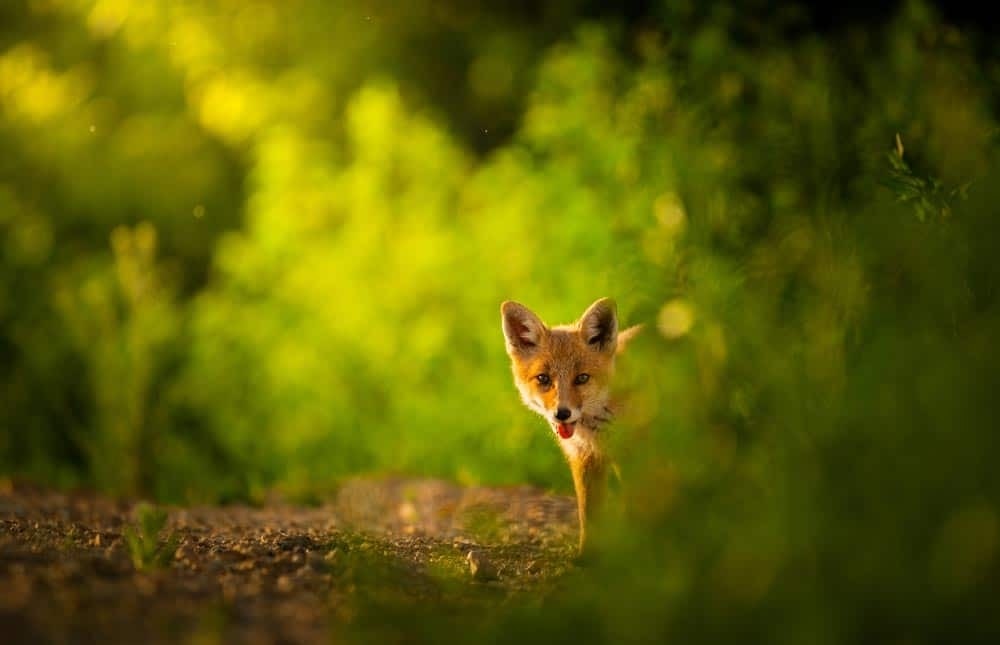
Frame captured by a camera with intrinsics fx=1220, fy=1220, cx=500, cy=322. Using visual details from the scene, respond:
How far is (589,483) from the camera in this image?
5.53m

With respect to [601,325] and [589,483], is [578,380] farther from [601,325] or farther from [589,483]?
[589,483]

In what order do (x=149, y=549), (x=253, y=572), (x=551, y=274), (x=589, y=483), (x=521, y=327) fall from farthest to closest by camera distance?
(x=551, y=274) → (x=521, y=327) → (x=589, y=483) → (x=253, y=572) → (x=149, y=549)

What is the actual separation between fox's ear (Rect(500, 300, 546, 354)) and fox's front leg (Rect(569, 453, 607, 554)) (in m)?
0.77

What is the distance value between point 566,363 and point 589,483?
24.4 inches

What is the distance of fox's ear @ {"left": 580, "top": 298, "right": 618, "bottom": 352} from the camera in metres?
5.73

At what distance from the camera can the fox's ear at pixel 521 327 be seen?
19.9 ft

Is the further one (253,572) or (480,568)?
(480,568)

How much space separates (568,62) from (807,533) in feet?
19.9

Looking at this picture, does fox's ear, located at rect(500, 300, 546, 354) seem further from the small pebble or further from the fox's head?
the small pebble

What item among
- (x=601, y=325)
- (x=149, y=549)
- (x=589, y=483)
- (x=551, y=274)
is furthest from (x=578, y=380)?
(x=551, y=274)

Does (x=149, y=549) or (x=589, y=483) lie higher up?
(x=589, y=483)

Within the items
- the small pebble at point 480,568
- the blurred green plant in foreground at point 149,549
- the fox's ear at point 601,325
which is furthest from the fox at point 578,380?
the blurred green plant in foreground at point 149,549

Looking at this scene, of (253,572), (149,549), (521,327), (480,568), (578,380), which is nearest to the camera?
(149,549)

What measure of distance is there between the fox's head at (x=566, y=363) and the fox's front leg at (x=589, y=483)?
6.2 inches
